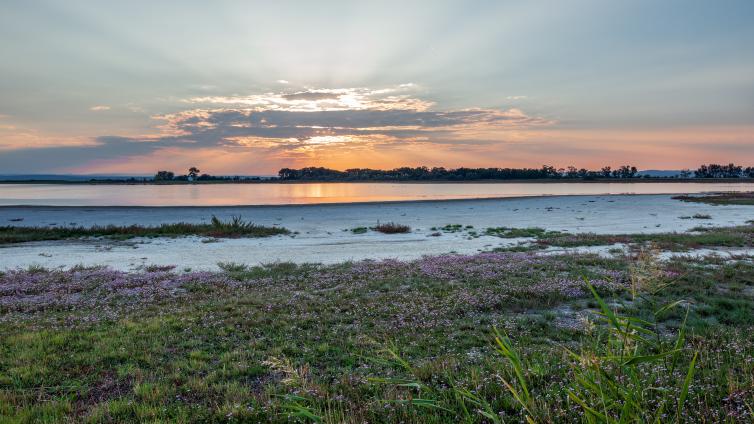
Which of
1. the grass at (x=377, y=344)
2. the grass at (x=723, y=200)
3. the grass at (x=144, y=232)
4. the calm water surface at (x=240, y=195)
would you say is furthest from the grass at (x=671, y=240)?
the calm water surface at (x=240, y=195)

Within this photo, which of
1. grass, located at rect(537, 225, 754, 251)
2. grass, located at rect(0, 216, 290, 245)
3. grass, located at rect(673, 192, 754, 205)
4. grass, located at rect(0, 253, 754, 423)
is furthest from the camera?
grass, located at rect(673, 192, 754, 205)

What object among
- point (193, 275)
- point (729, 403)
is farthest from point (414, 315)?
point (193, 275)

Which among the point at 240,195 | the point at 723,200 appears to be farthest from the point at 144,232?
the point at 723,200

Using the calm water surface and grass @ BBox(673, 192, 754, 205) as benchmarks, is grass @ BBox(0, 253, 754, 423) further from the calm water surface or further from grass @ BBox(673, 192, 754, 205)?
the calm water surface

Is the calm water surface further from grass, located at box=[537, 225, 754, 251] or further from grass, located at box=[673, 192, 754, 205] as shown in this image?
grass, located at box=[537, 225, 754, 251]

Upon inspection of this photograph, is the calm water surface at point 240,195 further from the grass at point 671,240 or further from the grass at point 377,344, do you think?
the grass at point 377,344

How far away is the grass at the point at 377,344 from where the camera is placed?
539 centimetres

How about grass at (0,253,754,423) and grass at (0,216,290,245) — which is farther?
grass at (0,216,290,245)

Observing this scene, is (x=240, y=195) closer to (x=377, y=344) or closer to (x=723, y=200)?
(x=723, y=200)

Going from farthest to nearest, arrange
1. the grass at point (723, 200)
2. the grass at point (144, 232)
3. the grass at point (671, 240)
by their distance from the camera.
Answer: the grass at point (723, 200) → the grass at point (144, 232) → the grass at point (671, 240)

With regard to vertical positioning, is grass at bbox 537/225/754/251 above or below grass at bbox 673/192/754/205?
below

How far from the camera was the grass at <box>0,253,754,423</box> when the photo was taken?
539 cm

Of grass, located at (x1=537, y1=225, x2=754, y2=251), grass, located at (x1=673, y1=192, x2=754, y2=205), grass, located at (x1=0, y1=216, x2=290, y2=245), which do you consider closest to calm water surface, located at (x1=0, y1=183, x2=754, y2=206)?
grass, located at (x1=673, y1=192, x2=754, y2=205)

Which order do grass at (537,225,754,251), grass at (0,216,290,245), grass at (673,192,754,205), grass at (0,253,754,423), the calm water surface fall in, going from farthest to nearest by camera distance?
1. the calm water surface
2. grass at (673,192,754,205)
3. grass at (0,216,290,245)
4. grass at (537,225,754,251)
5. grass at (0,253,754,423)
